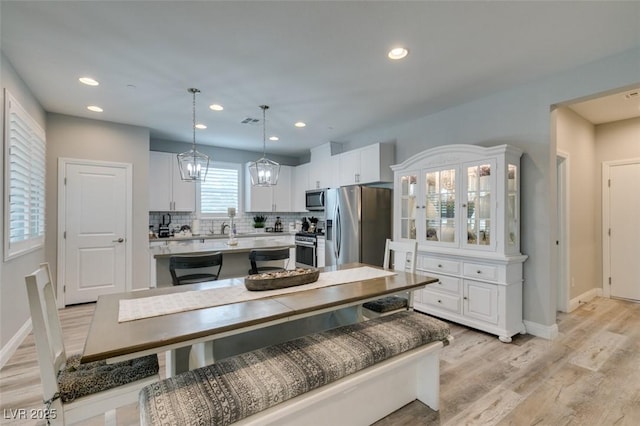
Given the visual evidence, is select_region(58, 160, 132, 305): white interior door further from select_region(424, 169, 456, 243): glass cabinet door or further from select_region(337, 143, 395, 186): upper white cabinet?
select_region(424, 169, 456, 243): glass cabinet door

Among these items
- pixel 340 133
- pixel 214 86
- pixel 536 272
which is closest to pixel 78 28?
pixel 214 86

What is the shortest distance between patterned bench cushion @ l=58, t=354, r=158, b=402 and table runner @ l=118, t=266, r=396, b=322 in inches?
9.8

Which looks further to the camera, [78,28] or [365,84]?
[365,84]

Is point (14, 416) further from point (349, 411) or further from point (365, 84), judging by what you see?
point (365, 84)

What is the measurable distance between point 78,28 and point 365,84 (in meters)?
2.45

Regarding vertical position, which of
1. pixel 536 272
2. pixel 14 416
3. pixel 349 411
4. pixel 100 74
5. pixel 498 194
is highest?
pixel 100 74

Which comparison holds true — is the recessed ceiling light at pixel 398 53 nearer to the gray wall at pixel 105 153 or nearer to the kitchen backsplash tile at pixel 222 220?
the gray wall at pixel 105 153

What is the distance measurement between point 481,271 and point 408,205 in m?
1.28

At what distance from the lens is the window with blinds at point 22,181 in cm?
263

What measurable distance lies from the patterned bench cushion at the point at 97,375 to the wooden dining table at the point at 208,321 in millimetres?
166

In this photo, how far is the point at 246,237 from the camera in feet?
18.9

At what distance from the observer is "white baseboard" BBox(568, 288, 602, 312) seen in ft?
13.0

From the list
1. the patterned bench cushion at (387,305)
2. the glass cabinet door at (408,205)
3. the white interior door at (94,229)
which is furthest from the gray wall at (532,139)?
the patterned bench cushion at (387,305)

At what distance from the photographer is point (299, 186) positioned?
253 inches
